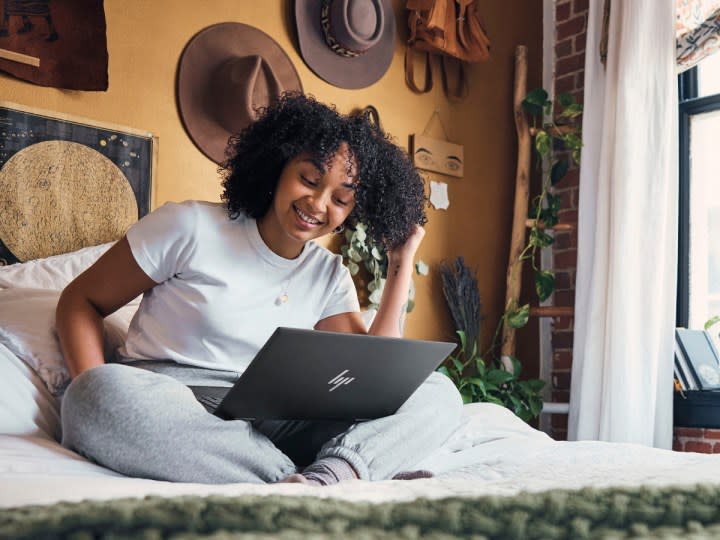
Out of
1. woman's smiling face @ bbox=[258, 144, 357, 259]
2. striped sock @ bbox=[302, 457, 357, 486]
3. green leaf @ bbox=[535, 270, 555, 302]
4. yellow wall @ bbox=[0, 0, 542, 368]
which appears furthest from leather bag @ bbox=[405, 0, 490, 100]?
striped sock @ bbox=[302, 457, 357, 486]

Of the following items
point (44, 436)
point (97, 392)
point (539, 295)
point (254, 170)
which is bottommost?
point (44, 436)

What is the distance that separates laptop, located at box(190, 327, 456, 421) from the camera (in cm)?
129

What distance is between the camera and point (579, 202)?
3.39m

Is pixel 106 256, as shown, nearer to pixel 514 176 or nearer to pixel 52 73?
pixel 52 73

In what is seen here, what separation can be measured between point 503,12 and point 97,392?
311 cm

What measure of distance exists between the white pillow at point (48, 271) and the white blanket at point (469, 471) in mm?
645

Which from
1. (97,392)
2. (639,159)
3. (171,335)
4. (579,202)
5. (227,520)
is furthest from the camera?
(579,202)

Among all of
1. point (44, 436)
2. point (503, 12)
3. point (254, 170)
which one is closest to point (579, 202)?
point (503, 12)

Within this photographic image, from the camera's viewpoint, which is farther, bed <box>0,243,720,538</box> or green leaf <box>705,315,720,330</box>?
green leaf <box>705,315,720,330</box>

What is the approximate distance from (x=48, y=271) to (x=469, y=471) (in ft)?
4.10

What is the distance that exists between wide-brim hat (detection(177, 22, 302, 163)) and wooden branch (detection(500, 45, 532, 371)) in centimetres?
126

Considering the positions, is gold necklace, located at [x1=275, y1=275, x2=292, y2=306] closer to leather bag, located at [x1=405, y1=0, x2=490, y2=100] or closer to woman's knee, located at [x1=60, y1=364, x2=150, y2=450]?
woman's knee, located at [x1=60, y1=364, x2=150, y2=450]

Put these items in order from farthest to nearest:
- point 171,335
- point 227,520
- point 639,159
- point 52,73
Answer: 1. point 639,159
2. point 52,73
3. point 171,335
4. point 227,520

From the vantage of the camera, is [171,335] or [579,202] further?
[579,202]
